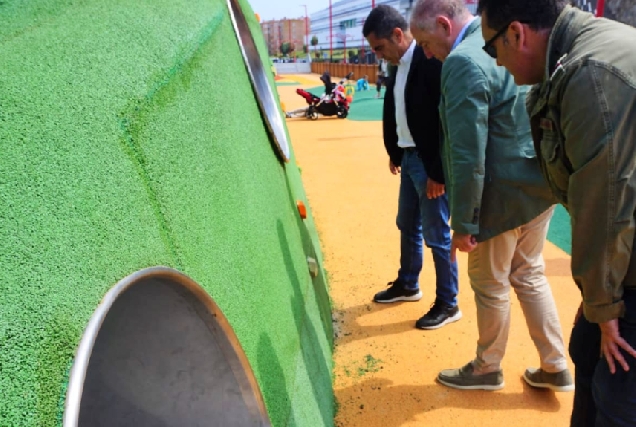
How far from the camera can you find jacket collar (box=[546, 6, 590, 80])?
62.8 inches

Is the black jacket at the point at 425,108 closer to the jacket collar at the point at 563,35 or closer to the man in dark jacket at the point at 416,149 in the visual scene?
the man in dark jacket at the point at 416,149

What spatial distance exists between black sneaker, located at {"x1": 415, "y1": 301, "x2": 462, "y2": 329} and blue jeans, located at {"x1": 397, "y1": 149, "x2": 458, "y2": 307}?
0.05 meters

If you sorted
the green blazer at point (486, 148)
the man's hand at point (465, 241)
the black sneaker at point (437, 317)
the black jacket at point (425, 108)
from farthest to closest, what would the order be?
1. the black sneaker at point (437, 317)
2. the black jacket at point (425, 108)
3. the man's hand at point (465, 241)
4. the green blazer at point (486, 148)

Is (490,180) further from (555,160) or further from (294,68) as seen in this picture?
(294,68)

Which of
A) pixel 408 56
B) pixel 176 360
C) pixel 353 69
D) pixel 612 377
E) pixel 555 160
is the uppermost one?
pixel 408 56

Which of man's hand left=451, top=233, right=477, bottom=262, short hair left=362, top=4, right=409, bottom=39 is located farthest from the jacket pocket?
short hair left=362, top=4, right=409, bottom=39

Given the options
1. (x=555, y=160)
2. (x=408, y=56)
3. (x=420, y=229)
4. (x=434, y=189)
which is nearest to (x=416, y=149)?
(x=434, y=189)

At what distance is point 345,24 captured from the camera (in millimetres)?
54125

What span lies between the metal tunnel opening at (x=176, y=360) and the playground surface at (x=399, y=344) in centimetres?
162

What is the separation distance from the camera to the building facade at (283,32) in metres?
102

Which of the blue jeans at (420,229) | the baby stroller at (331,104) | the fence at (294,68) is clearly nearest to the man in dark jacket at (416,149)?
the blue jeans at (420,229)

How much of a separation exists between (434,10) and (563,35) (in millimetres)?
1154

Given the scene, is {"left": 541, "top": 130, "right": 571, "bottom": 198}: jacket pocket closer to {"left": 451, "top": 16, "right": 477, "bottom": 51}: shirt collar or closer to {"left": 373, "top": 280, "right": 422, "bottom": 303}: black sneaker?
{"left": 451, "top": 16, "right": 477, "bottom": 51}: shirt collar

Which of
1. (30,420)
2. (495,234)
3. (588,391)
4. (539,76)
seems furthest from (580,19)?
(30,420)
